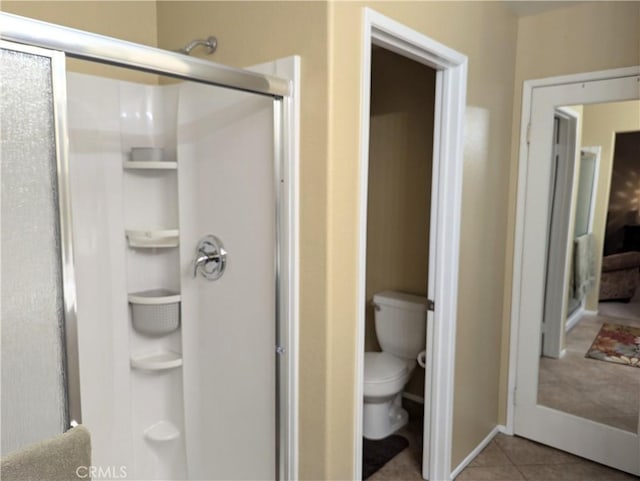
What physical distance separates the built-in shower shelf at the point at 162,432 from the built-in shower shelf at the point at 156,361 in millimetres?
288

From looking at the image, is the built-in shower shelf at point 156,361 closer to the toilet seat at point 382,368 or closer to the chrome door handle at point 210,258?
the chrome door handle at point 210,258

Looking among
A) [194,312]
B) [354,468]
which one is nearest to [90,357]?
[194,312]

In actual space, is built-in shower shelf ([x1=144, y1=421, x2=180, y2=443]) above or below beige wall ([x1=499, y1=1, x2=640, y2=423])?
below

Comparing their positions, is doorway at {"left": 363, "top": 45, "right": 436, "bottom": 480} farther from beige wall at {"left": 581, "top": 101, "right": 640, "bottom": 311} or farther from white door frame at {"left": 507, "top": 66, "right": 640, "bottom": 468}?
beige wall at {"left": 581, "top": 101, "right": 640, "bottom": 311}

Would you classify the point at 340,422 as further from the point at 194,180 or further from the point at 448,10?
the point at 448,10

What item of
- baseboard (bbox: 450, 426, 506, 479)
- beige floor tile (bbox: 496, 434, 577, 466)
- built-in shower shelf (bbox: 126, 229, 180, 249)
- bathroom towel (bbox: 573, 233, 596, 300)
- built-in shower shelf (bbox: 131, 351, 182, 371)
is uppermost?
built-in shower shelf (bbox: 126, 229, 180, 249)

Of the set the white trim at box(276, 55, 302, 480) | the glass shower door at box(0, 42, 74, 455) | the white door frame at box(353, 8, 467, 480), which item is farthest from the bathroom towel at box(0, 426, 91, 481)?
the white door frame at box(353, 8, 467, 480)

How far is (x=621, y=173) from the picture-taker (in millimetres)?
2398

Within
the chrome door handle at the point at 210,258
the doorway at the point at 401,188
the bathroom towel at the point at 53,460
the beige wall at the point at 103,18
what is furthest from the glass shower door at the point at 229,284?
the doorway at the point at 401,188

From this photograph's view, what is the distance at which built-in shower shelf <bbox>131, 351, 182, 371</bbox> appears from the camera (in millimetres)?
2186

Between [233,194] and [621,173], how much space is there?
1878 millimetres

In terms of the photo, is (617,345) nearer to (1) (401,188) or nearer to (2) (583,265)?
(2) (583,265)

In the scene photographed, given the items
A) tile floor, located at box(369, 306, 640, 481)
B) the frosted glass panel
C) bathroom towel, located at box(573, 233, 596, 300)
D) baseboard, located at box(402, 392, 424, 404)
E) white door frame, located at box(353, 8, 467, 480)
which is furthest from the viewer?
baseboard, located at box(402, 392, 424, 404)

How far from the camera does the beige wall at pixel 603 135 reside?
2.36 meters
